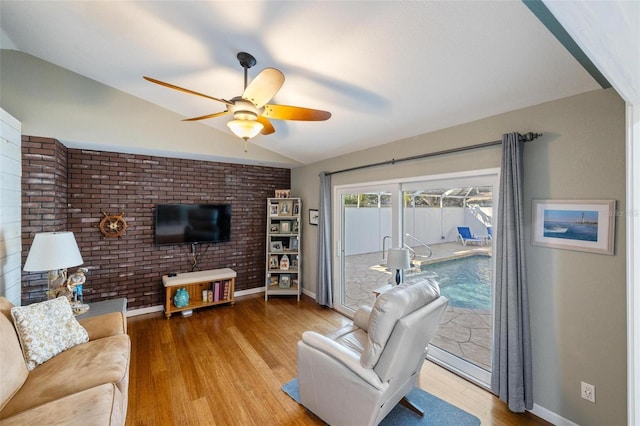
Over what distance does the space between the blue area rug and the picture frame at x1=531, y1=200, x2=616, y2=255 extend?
1.47m

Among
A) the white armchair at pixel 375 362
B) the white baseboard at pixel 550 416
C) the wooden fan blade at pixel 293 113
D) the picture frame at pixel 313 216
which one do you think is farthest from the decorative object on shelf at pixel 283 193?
the white baseboard at pixel 550 416

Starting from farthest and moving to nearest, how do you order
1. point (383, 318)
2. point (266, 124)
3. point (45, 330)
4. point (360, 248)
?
point (360, 248), point (266, 124), point (45, 330), point (383, 318)

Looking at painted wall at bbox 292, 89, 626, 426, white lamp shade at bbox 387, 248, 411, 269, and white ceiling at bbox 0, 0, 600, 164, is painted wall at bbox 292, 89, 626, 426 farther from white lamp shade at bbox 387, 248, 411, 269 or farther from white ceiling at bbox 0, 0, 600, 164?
white lamp shade at bbox 387, 248, 411, 269

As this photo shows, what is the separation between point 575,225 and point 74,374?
3.57 meters

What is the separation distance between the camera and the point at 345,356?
1.71 meters

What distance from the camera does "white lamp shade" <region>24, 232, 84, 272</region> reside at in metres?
2.22

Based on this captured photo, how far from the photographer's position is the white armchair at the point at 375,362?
1557 millimetres

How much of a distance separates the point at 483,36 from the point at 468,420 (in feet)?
8.89

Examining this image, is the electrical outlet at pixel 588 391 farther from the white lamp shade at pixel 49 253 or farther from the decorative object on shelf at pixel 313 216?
the white lamp shade at pixel 49 253

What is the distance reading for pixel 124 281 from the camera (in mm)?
3734

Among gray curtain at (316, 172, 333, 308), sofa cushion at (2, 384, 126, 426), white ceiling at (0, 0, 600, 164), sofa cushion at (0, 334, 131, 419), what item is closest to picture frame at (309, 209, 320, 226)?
gray curtain at (316, 172, 333, 308)

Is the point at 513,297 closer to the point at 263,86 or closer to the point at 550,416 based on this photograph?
the point at 550,416

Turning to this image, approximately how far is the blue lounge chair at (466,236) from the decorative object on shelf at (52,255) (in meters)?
3.84

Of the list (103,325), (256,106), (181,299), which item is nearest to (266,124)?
(256,106)
